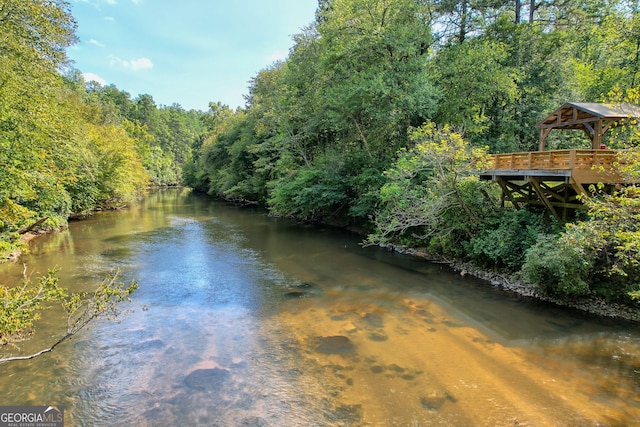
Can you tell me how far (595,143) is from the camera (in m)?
11.5

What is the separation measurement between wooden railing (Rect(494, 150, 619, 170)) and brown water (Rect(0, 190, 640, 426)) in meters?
4.09

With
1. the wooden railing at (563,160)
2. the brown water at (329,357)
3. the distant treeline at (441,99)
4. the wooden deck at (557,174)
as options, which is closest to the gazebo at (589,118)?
the wooden railing at (563,160)

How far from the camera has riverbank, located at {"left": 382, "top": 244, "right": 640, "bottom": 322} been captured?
960 centimetres

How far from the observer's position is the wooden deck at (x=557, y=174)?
31.6ft

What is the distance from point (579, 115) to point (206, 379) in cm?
1441

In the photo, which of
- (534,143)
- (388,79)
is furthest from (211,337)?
(534,143)

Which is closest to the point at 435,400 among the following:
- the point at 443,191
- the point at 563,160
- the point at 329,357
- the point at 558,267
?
the point at 329,357

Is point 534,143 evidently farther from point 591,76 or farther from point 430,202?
point 430,202

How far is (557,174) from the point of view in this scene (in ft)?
33.0

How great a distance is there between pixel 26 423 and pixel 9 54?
11113 millimetres

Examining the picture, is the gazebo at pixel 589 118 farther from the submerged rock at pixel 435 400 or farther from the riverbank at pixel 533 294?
the submerged rock at pixel 435 400

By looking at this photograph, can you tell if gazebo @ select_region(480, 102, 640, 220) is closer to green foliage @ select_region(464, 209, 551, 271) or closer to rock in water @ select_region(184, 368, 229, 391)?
green foliage @ select_region(464, 209, 551, 271)

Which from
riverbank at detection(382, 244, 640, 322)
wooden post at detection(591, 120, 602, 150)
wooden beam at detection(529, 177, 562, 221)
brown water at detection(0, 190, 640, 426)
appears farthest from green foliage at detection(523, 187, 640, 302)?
wooden post at detection(591, 120, 602, 150)

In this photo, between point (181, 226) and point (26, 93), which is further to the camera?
point (181, 226)
